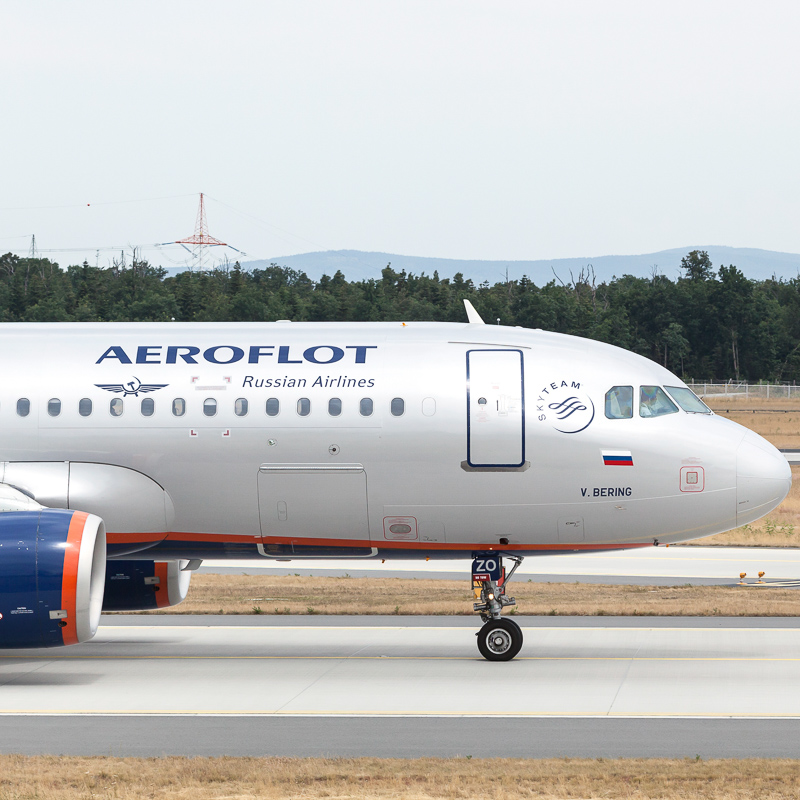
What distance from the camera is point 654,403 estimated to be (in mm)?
18359

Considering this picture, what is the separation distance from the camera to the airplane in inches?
714

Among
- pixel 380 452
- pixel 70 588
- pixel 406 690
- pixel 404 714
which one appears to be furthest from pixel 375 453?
pixel 70 588

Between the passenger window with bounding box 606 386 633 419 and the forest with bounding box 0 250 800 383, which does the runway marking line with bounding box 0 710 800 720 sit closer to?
the passenger window with bounding box 606 386 633 419

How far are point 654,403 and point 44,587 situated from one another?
9.25 meters

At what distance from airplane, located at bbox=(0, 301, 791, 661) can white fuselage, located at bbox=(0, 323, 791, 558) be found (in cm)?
2

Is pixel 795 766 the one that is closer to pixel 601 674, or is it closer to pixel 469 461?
pixel 601 674

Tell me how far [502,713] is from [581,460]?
4.32 m

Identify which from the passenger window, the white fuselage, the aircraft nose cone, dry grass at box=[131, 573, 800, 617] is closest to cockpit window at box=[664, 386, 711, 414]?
the white fuselage

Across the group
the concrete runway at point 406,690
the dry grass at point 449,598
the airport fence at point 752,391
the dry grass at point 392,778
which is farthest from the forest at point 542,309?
the dry grass at point 392,778

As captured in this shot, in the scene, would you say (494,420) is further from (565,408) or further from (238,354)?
(238,354)

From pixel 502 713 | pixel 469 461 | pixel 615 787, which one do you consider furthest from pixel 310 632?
pixel 615 787

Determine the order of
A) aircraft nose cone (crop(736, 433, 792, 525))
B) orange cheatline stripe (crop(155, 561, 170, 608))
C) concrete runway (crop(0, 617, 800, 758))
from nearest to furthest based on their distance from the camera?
1. concrete runway (crop(0, 617, 800, 758))
2. aircraft nose cone (crop(736, 433, 792, 525))
3. orange cheatline stripe (crop(155, 561, 170, 608))

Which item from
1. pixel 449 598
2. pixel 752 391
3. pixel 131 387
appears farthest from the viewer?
pixel 752 391

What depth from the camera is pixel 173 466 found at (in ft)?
59.9
